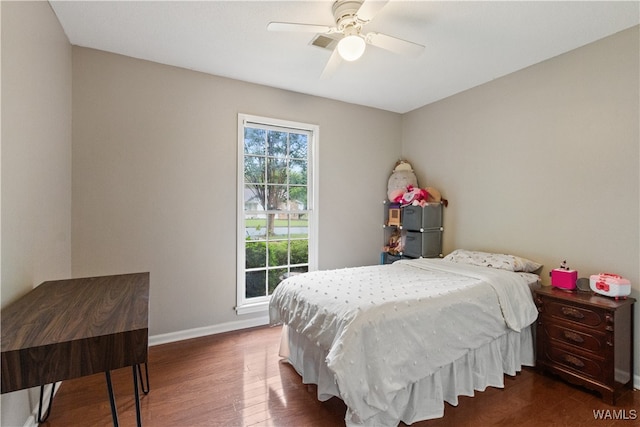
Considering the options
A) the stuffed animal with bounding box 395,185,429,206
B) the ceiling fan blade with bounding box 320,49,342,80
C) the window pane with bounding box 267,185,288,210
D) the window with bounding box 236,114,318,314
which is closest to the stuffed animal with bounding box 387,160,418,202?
the stuffed animal with bounding box 395,185,429,206

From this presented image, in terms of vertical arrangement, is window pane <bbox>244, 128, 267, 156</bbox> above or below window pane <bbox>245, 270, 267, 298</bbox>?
above

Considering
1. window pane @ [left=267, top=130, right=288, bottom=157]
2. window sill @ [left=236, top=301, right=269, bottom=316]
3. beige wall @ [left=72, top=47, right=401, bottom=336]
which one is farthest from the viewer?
window pane @ [left=267, top=130, right=288, bottom=157]

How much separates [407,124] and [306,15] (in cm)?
249

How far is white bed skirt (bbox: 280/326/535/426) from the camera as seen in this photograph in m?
1.70

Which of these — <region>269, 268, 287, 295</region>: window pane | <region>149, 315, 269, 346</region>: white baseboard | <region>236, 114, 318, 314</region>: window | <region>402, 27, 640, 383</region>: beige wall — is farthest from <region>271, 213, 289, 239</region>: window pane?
<region>402, 27, 640, 383</region>: beige wall

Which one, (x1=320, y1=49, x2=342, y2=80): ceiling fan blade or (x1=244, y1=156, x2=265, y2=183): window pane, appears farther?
(x1=244, y1=156, x2=265, y2=183): window pane

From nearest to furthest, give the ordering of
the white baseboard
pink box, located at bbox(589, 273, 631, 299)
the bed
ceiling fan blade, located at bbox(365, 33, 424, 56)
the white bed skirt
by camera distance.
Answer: the bed → the white bed skirt → ceiling fan blade, located at bbox(365, 33, 424, 56) → pink box, located at bbox(589, 273, 631, 299) → the white baseboard

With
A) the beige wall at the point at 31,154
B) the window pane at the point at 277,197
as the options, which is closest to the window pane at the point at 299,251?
the window pane at the point at 277,197

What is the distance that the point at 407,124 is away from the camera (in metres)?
4.14

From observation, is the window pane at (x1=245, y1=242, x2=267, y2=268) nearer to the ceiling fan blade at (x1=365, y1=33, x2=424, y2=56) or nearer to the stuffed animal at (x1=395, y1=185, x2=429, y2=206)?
the stuffed animal at (x1=395, y1=185, x2=429, y2=206)

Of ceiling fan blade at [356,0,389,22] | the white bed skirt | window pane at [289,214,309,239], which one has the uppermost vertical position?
ceiling fan blade at [356,0,389,22]

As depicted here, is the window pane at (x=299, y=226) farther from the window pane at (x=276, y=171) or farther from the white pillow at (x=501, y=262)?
the white pillow at (x=501, y=262)

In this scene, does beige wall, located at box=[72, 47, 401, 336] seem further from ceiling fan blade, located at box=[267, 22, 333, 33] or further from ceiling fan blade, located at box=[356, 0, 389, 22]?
ceiling fan blade, located at box=[356, 0, 389, 22]

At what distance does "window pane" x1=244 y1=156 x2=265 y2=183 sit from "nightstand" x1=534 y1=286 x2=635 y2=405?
2.74m
